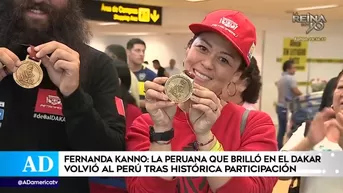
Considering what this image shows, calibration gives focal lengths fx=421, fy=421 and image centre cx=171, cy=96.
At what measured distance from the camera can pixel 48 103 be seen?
0.97 meters

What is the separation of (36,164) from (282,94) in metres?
0.84

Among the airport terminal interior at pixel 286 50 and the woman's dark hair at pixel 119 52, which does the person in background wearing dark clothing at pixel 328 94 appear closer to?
the airport terminal interior at pixel 286 50

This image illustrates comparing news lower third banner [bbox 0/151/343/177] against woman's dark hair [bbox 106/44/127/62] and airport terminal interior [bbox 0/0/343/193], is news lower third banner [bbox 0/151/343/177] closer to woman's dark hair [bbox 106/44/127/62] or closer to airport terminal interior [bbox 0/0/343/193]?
airport terminal interior [bbox 0/0/343/193]

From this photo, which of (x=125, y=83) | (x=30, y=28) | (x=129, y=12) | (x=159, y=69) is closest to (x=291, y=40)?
(x=159, y=69)

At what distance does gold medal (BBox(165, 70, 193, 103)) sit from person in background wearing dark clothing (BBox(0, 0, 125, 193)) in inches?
6.6

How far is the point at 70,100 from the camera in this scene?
872 mm

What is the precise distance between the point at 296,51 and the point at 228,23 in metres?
0.47

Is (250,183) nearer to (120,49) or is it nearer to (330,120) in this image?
(330,120)

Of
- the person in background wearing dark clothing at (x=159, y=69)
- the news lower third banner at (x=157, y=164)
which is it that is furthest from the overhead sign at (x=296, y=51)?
the person in background wearing dark clothing at (x=159, y=69)

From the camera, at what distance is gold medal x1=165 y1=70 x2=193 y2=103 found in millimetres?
850

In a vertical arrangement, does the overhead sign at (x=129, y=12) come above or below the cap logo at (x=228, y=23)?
above

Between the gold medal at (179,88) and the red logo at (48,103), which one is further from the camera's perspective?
the red logo at (48,103)

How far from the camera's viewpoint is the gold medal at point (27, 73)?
36.0 inches

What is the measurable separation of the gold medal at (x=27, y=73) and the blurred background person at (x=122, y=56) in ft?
1.02
